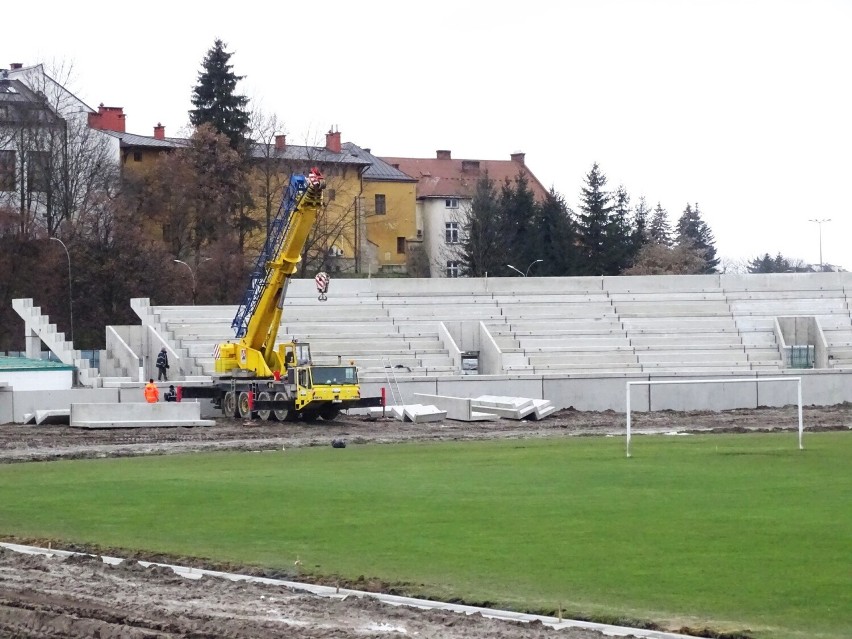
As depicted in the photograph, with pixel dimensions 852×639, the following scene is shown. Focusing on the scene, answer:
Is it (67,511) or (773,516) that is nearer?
(773,516)

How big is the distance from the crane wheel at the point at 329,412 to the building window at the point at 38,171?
48701 mm

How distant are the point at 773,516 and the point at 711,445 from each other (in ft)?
52.0

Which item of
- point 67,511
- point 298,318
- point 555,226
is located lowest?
point 67,511

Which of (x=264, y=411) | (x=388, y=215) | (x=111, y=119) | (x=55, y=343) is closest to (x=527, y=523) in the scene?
(x=264, y=411)

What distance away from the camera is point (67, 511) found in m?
20.4

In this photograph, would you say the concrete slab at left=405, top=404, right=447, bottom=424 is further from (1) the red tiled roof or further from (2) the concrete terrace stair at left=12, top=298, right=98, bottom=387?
(1) the red tiled roof

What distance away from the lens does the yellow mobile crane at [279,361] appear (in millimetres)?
45781

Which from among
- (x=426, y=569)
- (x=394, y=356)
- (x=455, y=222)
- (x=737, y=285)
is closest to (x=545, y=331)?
(x=394, y=356)

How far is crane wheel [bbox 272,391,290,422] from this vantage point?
4647 centimetres

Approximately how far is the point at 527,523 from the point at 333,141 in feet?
346

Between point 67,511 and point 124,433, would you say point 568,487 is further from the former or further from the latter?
point 124,433

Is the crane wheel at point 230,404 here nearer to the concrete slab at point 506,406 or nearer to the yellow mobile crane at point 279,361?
the yellow mobile crane at point 279,361

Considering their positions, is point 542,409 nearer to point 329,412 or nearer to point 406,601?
point 329,412

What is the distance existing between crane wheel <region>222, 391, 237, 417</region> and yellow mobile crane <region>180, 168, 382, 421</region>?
0.12 ft
